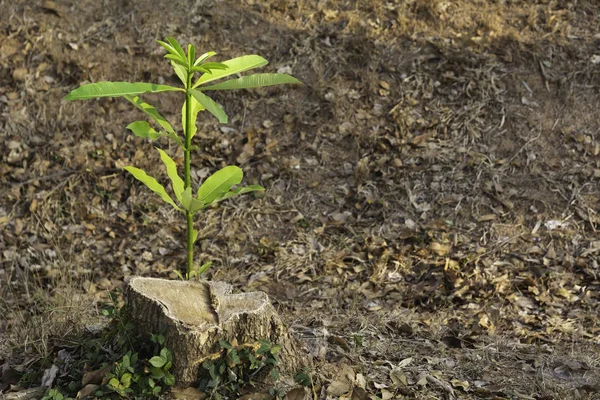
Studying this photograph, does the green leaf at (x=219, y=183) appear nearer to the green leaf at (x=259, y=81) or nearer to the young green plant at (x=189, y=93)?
the young green plant at (x=189, y=93)

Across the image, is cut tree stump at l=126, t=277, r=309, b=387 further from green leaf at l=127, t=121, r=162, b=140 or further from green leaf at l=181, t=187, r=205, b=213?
green leaf at l=127, t=121, r=162, b=140

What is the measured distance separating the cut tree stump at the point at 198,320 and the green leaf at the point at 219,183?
0.38 metres

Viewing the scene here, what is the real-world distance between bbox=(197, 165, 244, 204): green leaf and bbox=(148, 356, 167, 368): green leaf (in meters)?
0.62

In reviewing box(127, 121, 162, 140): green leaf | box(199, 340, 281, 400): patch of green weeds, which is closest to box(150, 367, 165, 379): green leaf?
box(199, 340, 281, 400): patch of green weeds

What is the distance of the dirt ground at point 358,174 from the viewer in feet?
13.4

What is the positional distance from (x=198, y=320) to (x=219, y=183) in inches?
21.3

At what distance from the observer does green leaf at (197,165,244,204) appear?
265cm

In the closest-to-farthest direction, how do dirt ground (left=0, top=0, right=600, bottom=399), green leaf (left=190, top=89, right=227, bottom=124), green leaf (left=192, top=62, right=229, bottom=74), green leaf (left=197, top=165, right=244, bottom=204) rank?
green leaf (left=190, top=89, right=227, bottom=124)
green leaf (left=192, top=62, right=229, bottom=74)
green leaf (left=197, top=165, right=244, bottom=204)
dirt ground (left=0, top=0, right=600, bottom=399)

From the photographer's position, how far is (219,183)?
8.77 feet

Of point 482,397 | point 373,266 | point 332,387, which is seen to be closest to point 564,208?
point 373,266

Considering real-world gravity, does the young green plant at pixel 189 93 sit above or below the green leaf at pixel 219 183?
above

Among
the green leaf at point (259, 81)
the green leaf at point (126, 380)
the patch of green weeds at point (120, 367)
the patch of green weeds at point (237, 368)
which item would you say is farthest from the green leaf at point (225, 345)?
the green leaf at point (259, 81)

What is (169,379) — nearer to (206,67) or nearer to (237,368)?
(237,368)

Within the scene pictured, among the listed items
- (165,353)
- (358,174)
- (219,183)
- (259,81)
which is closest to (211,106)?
(259,81)
